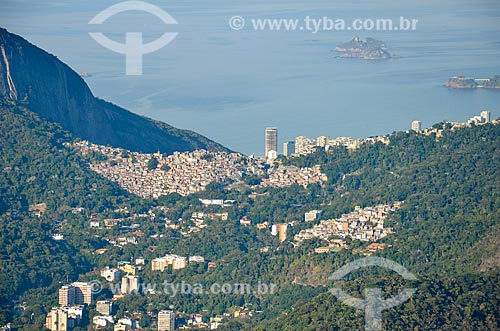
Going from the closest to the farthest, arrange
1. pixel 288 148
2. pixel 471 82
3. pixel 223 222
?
pixel 223 222
pixel 288 148
pixel 471 82

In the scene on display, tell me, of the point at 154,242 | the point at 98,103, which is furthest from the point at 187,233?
the point at 98,103

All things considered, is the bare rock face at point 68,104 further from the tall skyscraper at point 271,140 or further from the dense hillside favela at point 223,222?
the tall skyscraper at point 271,140

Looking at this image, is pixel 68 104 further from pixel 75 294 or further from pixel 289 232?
pixel 75 294

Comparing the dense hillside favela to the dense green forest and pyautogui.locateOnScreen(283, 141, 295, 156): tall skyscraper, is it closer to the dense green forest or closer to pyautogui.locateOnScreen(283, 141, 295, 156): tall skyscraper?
the dense green forest

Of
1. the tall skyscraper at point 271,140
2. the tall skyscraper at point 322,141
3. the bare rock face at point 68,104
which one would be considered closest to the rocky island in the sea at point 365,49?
the tall skyscraper at point 271,140

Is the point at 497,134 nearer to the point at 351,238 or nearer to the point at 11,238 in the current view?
the point at 351,238
